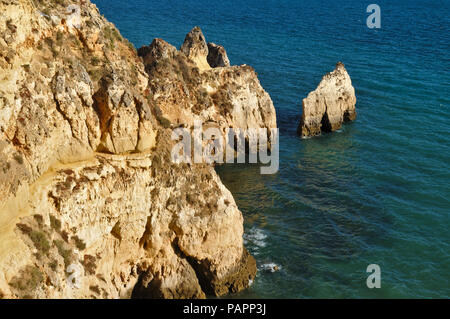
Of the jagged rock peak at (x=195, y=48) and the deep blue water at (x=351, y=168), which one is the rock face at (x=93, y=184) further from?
the jagged rock peak at (x=195, y=48)

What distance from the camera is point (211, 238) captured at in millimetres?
43062

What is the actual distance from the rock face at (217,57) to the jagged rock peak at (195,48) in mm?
5144

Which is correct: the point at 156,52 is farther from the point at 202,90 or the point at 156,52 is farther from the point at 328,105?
the point at 328,105

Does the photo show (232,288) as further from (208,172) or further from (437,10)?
(437,10)

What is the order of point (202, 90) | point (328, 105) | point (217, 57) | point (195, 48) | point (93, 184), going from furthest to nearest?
point (217, 57), point (328, 105), point (195, 48), point (202, 90), point (93, 184)

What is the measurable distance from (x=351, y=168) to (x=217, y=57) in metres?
27.6

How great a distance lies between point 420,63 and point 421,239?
65088 millimetres

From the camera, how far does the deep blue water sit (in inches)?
1940

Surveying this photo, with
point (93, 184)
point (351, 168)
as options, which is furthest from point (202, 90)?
point (93, 184)

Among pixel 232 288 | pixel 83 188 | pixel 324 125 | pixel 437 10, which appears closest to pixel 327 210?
pixel 232 288

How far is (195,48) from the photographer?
7625 cm

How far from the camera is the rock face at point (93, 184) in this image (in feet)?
109

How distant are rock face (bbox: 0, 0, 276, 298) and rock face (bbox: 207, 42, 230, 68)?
37.6 m

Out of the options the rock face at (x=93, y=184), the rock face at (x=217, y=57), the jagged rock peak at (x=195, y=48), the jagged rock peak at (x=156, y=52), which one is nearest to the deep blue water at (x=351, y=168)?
the rock face at (x=93, y=184)
